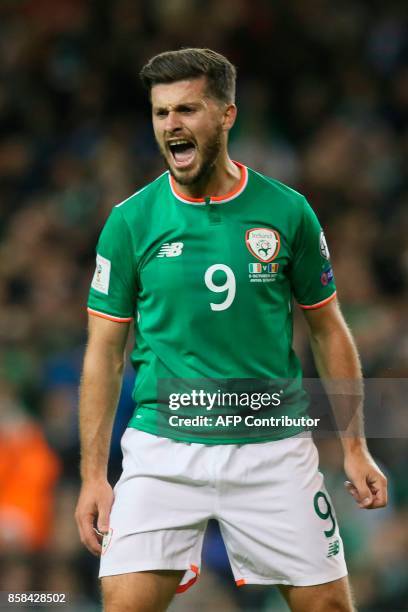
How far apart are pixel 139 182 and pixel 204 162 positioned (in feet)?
14.2

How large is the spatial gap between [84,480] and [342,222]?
165 inches

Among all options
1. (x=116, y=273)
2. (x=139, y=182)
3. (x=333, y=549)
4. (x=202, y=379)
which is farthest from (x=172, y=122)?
(x=139, y=182)

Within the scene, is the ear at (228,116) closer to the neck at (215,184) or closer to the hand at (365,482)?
the neck at (215,184)

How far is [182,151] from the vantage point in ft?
11.8

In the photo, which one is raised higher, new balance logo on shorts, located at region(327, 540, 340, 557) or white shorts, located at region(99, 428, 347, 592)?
white shorts, located at region(99, 428, 347, 592)

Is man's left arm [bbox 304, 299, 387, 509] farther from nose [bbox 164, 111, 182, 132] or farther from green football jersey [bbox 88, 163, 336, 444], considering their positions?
nose [bbox 164, 111, 182, 132]

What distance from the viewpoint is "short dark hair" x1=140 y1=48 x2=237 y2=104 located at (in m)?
3.54

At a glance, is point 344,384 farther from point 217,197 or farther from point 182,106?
point 182,106

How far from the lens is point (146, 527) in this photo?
11.4 ft

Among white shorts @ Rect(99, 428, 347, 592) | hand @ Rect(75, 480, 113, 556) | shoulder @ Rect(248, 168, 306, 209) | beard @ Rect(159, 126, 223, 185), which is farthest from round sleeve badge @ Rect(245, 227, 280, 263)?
hand @ Rect(75, 480, 113, 556)

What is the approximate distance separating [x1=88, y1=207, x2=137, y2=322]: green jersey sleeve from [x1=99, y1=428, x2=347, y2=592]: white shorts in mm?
440

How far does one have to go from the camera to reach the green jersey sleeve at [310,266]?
3691 millimetres

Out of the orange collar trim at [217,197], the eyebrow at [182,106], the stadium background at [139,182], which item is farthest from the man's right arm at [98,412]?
the stadium background at [139,182]

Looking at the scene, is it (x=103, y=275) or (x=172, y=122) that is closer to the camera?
(x=172, y=122)
